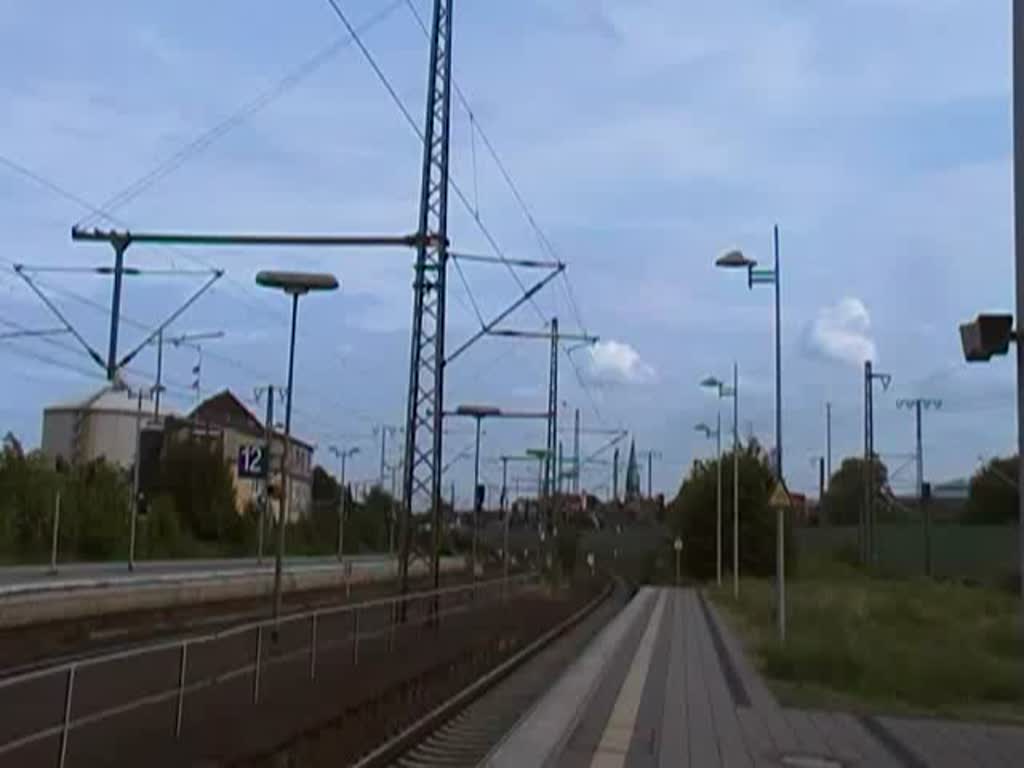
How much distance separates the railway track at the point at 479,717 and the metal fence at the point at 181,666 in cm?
151

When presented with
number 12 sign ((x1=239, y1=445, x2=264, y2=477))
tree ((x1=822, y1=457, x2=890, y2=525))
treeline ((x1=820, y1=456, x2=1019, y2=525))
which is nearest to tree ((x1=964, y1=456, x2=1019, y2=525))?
treeline ((x1=820, y1=456, x2=1019, y2=525))

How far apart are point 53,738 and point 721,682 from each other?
14636mm

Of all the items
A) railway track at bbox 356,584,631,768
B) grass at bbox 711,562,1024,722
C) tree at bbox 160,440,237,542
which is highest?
tree at bbox 160,440,237,542

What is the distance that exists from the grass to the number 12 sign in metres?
9.52

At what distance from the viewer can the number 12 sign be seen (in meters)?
27.1

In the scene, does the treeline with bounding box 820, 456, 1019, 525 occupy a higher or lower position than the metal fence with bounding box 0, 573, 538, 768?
higher

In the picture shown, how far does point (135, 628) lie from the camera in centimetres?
3338

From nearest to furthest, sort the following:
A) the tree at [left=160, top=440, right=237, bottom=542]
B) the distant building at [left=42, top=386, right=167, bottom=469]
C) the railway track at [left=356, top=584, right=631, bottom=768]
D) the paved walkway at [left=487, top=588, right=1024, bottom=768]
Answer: the paved walkway at [left=487, top=588, right=1024, bottom=768], the railway track at [left=356, top=584, right=631, bottom=768], the tree at [left=160, top=440, right=237, bottom=542], the distant building at [left=42, top=386, right=167, bottom=469]

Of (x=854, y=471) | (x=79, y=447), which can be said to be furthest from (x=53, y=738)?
(x=854, y=471)

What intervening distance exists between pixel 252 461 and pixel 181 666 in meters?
16.4

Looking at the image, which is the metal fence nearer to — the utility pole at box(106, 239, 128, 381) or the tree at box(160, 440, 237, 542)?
the utility pole at box(106, 239, 128, 381)

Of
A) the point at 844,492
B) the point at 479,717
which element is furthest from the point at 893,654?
the point at 844,492

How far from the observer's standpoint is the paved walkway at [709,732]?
1420cm

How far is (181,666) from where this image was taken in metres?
12.4
